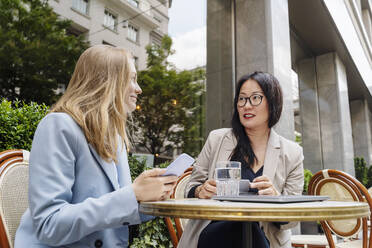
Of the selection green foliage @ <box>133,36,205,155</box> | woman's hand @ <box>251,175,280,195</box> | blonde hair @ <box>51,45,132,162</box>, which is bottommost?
woman's hand @ <box>251,175,280,195</box>

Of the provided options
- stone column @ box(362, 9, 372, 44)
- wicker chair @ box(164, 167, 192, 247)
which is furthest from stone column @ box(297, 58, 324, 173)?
stone column @ box(362, 9, 372, 44)

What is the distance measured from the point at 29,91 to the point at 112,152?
269 centimetres

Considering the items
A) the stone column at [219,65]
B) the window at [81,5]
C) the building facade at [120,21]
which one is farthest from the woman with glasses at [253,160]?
the stone column at [219,65]

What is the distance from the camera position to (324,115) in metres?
9.89

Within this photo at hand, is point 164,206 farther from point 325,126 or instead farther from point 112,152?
point 325,126

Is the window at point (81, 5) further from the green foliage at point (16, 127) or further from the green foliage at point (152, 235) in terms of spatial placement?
the green foliage at point (152, 235)

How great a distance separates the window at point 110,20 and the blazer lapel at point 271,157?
2.95m

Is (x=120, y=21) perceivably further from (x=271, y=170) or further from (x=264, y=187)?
(x=264, y=187)

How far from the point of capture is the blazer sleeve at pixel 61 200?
102cm

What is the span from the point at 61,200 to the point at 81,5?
3.63 metres

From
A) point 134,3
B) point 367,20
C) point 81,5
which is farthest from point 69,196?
point 367,20

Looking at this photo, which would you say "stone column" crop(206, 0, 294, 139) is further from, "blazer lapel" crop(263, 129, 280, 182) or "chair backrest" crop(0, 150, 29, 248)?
"chair backrest" crop(0, 150, 29, 248)

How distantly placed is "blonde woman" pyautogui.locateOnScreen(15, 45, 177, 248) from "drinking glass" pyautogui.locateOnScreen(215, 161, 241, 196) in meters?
0.48

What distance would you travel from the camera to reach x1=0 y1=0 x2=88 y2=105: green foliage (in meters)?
3.50
